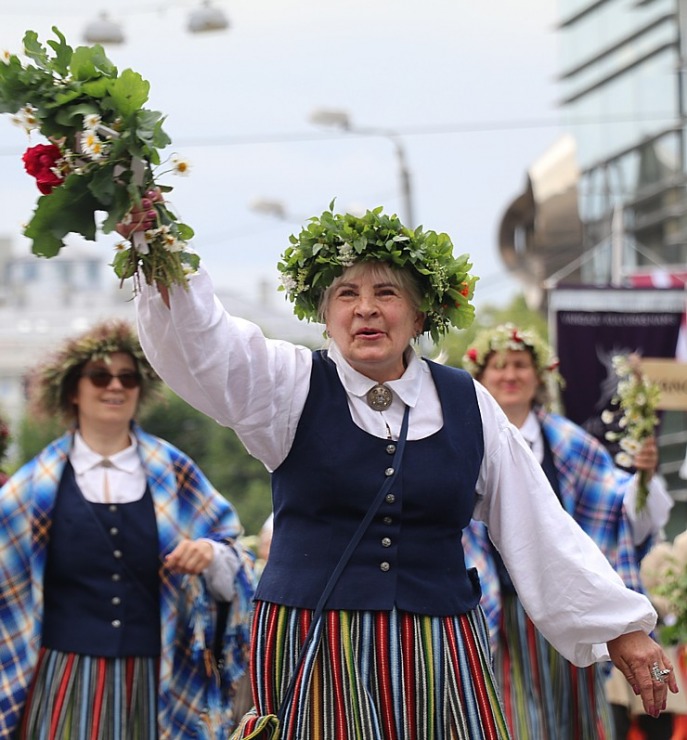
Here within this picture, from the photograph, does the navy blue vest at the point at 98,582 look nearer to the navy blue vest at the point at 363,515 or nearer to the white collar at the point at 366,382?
the navy blue vest at the point at 363,515

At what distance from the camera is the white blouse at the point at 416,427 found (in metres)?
3.77

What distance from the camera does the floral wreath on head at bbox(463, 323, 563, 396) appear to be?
6.90 m

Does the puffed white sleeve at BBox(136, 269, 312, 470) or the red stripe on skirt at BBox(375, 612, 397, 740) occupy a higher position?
the puffed white sleeve at BBox(136, 269, 312, 470)

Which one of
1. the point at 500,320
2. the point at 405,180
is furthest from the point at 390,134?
the point at 500,320

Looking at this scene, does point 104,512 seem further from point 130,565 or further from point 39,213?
point 39,213

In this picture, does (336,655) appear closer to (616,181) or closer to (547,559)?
(547,559)

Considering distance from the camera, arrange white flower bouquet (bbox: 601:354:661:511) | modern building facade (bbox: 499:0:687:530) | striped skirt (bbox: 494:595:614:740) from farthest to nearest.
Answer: modern building facade (bbox: 499:0:687:530) → white flower bouquet (bbox: 601:354:661:511) → striped skirt (bbox: 494:595:614:740)

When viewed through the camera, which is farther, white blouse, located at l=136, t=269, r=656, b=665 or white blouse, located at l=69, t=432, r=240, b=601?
white blouse, located at l=69, t=432, r=240, b=601

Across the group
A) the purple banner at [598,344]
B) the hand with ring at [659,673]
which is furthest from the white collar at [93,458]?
the purple banner at [598,344]

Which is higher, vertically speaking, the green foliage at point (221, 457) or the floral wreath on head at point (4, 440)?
the floral wreath on head at point (4, 440)

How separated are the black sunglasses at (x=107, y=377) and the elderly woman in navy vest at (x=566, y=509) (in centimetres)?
152

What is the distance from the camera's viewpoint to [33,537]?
5.87m

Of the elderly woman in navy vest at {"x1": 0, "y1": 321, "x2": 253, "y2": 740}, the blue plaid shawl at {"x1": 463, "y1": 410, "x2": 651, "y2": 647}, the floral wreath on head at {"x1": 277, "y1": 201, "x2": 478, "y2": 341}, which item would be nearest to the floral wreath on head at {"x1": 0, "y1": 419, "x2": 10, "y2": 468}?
the elderly woman in navy vest at {"x1": 0, "y1": 321, "x2": 253, "y2": 740}

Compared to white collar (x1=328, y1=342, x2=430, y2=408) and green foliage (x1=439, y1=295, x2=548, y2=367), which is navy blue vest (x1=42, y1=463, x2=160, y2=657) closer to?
white collar (x1=328, y1=342, x2=430, y2=408)
